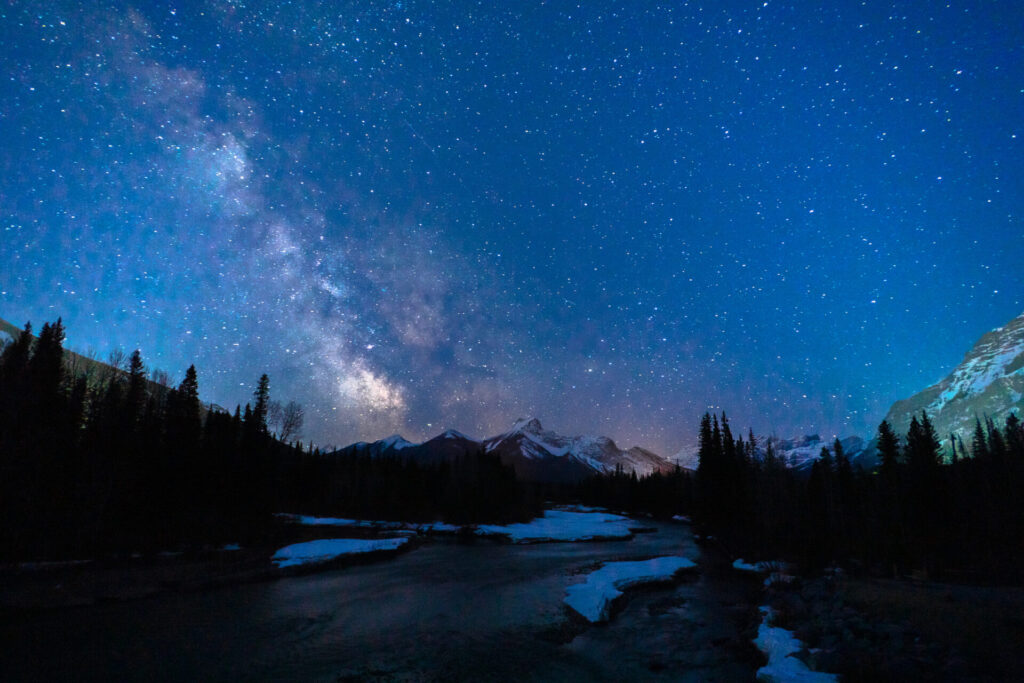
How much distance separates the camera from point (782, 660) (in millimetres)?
17375

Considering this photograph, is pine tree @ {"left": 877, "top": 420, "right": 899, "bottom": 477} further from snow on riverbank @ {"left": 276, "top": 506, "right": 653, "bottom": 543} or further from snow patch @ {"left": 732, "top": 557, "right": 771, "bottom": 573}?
snow on riverbank @ {"left": 276, "top": 506, "right": 653, "bottom": 543}

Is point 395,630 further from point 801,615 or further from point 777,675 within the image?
point 801,615

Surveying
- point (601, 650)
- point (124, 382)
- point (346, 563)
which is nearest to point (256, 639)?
point (601, 650)

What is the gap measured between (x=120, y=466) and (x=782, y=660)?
2314 inches

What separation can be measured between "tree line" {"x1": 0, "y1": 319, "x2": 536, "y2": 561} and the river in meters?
21.5

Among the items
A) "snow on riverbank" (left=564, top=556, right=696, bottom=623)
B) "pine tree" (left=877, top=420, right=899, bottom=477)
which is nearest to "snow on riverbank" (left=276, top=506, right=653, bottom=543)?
"snow on riverbank" (left=564, top=556, right=696, bottom=623)

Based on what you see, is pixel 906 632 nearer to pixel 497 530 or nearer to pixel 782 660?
pixel 782 660

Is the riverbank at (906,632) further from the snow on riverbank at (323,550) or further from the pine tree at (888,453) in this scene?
the pine tree at (888,453)

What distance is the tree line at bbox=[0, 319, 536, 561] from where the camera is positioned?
39.9m

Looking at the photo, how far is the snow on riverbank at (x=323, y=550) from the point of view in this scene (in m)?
40.6

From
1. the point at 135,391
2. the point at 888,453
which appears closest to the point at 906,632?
the point at 888,453

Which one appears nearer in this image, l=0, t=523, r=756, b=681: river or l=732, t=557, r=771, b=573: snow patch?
l=0, t=523, r=756, b=681: river

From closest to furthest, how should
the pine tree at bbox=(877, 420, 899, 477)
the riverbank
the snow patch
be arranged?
the riverbank → the snow patch → the pine tree at bbox=(877, 420, 899, 477)

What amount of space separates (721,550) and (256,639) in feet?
184
